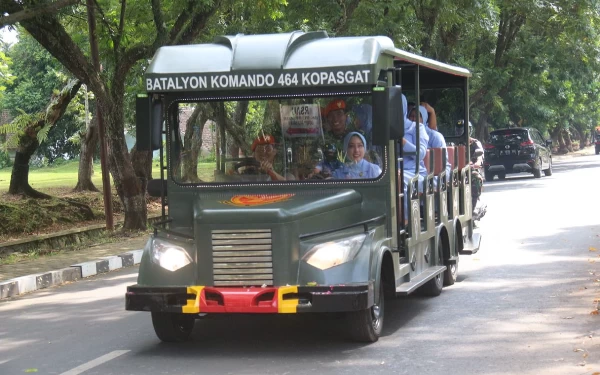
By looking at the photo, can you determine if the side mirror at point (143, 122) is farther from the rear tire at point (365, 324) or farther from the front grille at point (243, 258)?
the rear tire at point (365, 324)

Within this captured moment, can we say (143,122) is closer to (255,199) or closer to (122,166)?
(255,199)

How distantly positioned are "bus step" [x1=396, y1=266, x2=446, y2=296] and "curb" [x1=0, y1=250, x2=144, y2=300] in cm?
409

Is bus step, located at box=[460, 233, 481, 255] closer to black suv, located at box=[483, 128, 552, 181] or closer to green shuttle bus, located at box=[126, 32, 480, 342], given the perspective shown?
green shuttle bus, located at box=[126, 32, 480, 342]

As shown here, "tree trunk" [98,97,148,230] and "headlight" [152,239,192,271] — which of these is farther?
"tree trunk" [98,97,148,230]

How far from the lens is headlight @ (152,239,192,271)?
23.7ft

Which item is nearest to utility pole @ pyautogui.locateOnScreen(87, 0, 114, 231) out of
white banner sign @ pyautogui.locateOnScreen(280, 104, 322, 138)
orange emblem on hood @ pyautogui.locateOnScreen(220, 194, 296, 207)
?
white banner sign @ pyautogui.locateOnScreen(280, 104, 322, 138)

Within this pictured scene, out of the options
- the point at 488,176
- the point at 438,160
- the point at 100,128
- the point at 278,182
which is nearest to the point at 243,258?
the point at 278,182

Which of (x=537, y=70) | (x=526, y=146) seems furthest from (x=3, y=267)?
(x=537, y=70)

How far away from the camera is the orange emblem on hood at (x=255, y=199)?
7.38 m

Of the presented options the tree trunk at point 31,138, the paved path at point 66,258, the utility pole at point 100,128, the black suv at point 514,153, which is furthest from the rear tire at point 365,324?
the black suv at point 514,153

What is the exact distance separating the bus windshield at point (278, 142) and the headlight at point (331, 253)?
842 mm

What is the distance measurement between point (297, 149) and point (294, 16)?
16.1 m

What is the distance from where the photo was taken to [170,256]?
7.28 meters

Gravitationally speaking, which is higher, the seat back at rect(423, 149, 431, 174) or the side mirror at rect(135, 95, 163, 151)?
the side mirror at rect(135, 95, 163, 151)
